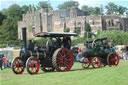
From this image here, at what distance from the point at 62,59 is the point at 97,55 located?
3.87 metres

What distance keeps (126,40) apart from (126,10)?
Answer: 6605cm

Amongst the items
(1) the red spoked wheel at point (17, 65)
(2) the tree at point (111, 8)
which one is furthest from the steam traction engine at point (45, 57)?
(2) the tree at point (111, 8)

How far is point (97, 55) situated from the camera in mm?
18328

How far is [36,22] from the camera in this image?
341 feet

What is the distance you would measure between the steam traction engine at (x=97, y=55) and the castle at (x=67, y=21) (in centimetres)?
7219

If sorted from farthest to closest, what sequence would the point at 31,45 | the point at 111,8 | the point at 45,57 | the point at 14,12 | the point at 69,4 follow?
the point at 69,4, the point at 111,8, the point at 14,12, the point at 45,57, the point at 31,45

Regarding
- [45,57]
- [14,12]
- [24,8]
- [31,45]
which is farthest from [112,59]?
[24,8]

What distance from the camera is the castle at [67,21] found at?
9281 centimetres

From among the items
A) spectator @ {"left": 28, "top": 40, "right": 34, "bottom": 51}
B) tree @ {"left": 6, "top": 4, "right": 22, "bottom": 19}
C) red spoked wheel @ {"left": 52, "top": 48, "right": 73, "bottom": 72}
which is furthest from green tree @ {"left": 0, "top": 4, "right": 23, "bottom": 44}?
spectator @ {"left": 28, "top": 40, "right": 34, "bottom": 51}

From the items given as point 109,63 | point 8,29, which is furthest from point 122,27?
point 109,63

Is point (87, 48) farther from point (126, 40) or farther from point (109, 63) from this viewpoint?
point (126, 40)

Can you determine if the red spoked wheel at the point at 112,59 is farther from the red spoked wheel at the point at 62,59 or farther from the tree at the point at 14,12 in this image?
the tree at the point at 14,12

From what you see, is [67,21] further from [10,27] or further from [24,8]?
[24,8]

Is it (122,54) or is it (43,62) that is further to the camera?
(122,54)
